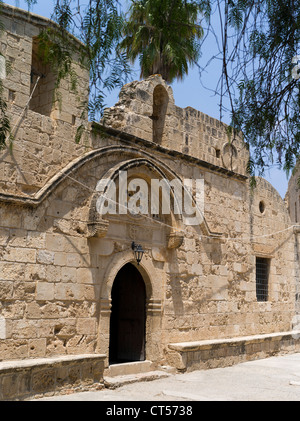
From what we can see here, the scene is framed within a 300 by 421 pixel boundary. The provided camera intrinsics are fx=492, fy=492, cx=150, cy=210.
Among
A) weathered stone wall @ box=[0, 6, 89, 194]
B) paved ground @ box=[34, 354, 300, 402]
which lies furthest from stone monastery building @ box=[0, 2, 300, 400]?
paved ground @ box=[34, 354, 300, 402]

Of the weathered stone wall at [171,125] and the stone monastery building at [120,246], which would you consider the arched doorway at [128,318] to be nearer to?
the stone monastery building at [120,246]

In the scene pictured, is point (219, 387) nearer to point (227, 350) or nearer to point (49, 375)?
point (227, 350)

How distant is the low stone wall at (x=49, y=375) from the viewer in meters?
5.64

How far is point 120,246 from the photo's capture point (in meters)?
7.65

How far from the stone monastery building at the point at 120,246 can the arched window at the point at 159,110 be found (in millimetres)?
30

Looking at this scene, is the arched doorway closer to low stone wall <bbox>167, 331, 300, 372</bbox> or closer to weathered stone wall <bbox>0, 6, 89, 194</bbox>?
low stone wall <bbox>167, 331, 300, 372</bbox>

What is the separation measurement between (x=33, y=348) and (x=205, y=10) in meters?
4.51

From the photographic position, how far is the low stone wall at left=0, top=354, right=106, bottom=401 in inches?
222

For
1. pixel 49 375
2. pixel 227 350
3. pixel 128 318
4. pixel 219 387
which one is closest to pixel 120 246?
pixel 128 318

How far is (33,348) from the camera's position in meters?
6.30

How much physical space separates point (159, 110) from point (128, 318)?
12.8 ft

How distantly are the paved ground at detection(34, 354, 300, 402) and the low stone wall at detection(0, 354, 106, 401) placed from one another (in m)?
0.16
